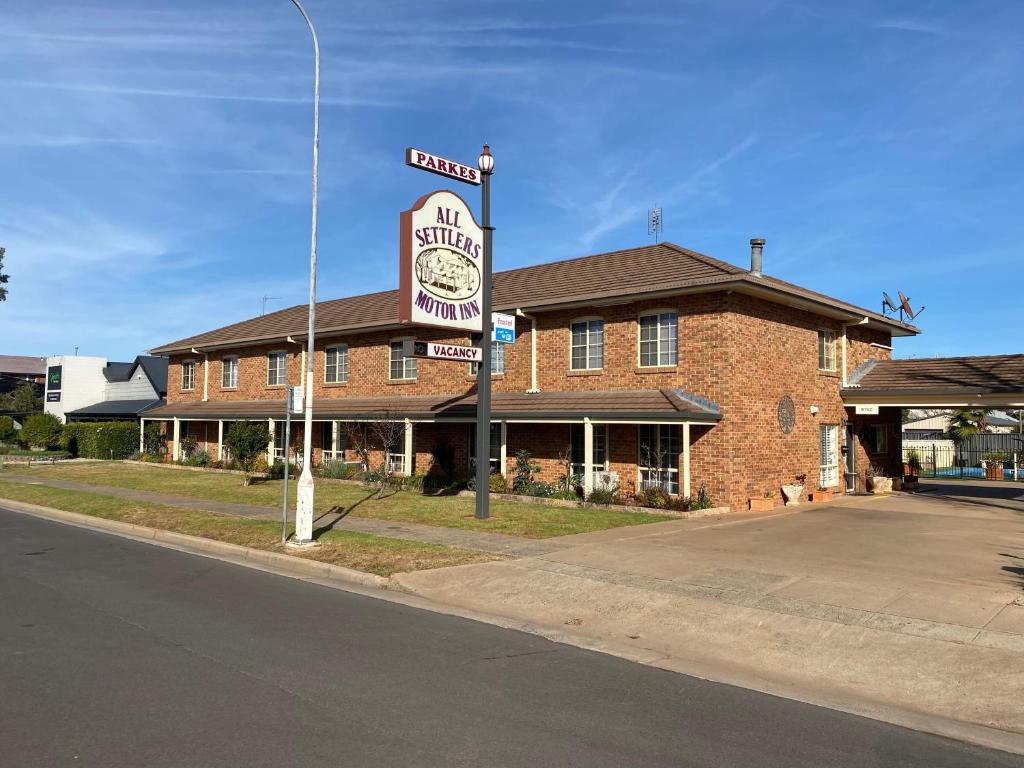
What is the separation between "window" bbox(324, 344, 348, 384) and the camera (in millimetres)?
28953

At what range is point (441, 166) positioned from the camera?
14.4 m

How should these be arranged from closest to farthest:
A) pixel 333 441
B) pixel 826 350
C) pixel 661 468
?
1. pixel 661 468
2. pixel 826 350
3. pixel 333 441

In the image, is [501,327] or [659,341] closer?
[501,327]

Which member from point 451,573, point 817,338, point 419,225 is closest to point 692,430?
point 817,338

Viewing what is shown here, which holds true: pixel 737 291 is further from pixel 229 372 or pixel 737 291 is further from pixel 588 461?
pixel 229 372

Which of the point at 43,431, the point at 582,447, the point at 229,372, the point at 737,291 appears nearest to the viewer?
the point at 737,291

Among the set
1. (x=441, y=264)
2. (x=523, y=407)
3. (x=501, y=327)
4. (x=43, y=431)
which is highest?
(x=441, y=264)

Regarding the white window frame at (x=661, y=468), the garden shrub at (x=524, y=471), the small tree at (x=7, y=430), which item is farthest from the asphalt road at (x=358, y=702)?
the small tree at (x=7, y=430)

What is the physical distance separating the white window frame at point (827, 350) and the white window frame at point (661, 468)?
5.69m

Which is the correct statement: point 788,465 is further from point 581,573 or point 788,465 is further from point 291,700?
point 291,700

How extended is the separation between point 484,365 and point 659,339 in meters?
6.11

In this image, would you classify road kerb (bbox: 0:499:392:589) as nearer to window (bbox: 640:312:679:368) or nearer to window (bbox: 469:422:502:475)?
window (bbox: 469:422:502:475)

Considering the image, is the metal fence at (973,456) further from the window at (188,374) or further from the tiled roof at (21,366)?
the tiled roof at (21,366)

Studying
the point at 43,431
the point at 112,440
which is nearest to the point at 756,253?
the point at 112,440
